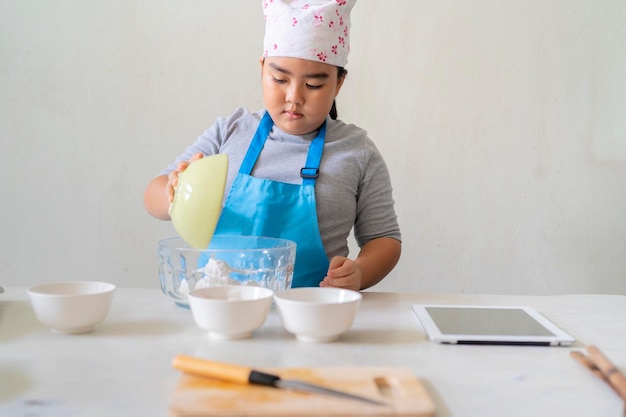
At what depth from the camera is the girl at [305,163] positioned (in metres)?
1.24

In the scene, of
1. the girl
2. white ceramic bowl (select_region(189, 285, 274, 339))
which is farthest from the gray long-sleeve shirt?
white ceramic bowl (select_region(189, 285, 274, 339))

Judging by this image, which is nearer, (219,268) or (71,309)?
(71,309)

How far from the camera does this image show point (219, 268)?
90 centimetres

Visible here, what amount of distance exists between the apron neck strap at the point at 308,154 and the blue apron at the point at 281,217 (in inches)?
1.1

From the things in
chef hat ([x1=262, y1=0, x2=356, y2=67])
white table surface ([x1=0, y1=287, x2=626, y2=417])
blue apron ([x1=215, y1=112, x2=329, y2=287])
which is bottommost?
white table surface ([x1=0, y1=287, x2=626, y2=417])

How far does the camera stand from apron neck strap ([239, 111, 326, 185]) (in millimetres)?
1327

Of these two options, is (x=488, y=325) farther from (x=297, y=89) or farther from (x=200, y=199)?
(x=297, y=89)

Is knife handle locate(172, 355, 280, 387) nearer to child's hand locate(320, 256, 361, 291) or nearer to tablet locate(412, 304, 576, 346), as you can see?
tablet locate(412, 304, 576, 346)

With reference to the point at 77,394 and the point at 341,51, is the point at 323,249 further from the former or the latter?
the point at 77,394

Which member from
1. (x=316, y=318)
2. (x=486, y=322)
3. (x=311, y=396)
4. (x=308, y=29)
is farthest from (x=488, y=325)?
(x=308, y=29)

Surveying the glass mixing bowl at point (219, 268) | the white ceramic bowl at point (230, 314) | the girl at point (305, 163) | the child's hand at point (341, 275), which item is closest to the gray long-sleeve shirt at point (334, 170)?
the girl at point (305, 163)

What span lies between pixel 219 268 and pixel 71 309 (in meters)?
0.22

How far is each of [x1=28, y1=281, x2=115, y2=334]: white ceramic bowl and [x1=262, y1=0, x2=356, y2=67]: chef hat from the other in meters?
0.65

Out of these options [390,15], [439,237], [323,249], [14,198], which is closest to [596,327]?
[323,249]
